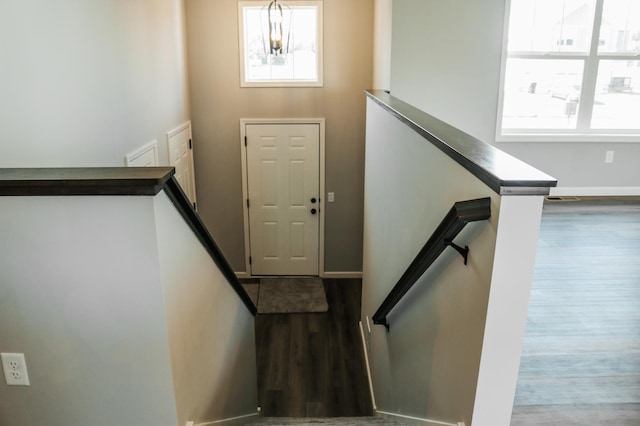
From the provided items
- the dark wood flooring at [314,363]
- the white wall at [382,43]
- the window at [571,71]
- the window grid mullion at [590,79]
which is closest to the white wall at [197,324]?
the dark wood flooring at [314,363]

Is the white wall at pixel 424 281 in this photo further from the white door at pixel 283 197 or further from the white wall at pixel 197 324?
the white door at pixel 283 197

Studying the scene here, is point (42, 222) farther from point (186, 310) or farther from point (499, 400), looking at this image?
point (499, 400)

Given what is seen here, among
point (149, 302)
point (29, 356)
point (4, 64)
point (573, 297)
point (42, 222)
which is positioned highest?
point (4, 64)

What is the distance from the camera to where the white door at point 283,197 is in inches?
254

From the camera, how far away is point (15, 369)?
1.94m

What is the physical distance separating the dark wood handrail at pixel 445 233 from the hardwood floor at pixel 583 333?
2.23 feet

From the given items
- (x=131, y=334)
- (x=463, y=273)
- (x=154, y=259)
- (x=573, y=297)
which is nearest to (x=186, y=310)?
(x=131, y=334)

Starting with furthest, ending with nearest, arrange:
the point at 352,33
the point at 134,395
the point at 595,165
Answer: the point at 352,33
the point at 595,165
the point at 134,395

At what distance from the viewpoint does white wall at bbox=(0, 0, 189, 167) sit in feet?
7.97

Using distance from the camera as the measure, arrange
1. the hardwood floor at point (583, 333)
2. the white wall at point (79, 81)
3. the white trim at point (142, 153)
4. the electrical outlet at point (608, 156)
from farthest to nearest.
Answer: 1. the electrical outlet at point (608, 156)
2. the white trim at point (142, 153)
3. the white wall at point (79, 81)
4. the hardwood floor at point (583, 333)

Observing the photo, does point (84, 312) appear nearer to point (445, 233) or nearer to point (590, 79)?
point (445, 233)

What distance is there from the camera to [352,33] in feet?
19.8

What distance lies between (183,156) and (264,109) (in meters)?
1.17

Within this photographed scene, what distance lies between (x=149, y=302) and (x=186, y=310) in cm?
30
